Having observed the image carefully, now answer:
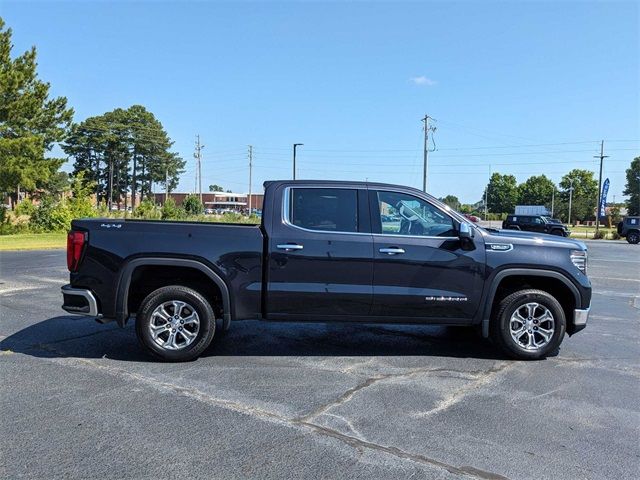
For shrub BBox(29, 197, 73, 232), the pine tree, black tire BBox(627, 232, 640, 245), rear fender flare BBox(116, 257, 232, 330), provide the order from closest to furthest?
rear fender flare BBox(116, 257, 232, 330) < the pine tree < shrub BBox(29, 197, 73, 232) < black tire BBox(627, 232, 640, 245)

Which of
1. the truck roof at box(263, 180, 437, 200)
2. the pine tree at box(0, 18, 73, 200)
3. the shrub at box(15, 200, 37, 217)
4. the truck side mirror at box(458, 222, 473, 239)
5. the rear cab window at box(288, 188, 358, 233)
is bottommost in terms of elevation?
the shrub at box(15, 200, 37, 217)

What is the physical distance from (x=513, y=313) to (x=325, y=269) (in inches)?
82.6

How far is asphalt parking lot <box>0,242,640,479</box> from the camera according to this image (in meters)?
3.33

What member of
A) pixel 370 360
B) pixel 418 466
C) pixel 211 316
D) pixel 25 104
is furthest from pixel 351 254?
pixel 25 104

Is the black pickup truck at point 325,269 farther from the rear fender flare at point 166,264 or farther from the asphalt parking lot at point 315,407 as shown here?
the asphalt parking lot at point 315,407

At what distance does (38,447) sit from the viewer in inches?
136

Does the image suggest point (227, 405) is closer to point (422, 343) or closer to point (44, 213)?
point (422, 343)

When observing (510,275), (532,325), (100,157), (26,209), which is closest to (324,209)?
(510,275)

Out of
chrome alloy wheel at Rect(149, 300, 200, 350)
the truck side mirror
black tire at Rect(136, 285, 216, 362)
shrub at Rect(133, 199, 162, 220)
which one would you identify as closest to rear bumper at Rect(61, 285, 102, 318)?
black tire at Rect(136, 285, 216, 362)

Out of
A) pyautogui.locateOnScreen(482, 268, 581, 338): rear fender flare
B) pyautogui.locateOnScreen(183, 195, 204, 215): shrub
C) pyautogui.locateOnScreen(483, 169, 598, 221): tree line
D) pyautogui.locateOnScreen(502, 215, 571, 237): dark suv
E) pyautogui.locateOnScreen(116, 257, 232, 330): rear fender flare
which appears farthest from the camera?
pyautogui.locateOnScreen(483, 169, 598, 221): tree line

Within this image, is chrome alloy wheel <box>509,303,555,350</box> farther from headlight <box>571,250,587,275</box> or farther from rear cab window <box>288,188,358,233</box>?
rear cab window <box>288,188,358,233</box>

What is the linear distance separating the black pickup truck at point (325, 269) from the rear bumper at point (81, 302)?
0.01 meters

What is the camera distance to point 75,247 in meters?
5.41

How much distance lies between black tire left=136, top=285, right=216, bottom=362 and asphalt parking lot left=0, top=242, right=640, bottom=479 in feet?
0.51
